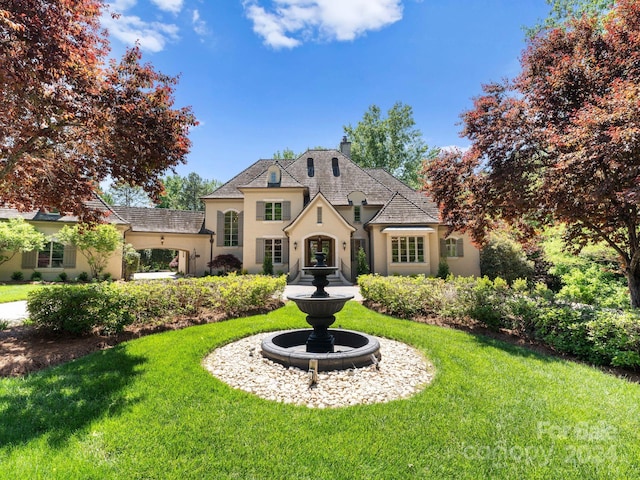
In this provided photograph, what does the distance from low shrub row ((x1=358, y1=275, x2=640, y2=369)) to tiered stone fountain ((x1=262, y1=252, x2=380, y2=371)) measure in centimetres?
383

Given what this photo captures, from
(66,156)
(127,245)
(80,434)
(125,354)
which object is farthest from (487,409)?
(127,245)

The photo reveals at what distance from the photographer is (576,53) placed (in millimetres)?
7312

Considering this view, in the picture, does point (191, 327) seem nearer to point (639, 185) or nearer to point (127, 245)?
point (639, 185)

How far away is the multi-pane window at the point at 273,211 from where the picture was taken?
21.4 meters

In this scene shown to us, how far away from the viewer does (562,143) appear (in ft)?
20.5

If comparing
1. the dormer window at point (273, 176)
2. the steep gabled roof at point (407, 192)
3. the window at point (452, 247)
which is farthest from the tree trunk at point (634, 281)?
the dormer window at point (273, 176)

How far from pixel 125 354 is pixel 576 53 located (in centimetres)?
1192

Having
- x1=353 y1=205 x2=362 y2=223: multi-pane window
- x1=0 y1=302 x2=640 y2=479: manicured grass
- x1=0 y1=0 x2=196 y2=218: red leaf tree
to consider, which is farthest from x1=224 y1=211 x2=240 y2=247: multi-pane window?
x1=0 y1=302 x2=640 y2=479: manicured grass

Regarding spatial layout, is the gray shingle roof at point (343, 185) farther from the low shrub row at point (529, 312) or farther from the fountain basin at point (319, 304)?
the fountain basin at point (319, 304)

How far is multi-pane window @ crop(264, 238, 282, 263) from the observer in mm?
21031

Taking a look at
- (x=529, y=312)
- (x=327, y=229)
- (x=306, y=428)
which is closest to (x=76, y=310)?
(x=306, y=428)

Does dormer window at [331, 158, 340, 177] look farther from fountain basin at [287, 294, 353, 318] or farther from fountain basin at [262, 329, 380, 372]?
fountain basin at [287, 294, 353, 318]

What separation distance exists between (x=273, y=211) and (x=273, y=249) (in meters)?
2.64

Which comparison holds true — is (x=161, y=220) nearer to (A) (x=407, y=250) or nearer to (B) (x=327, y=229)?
(B) (x=327, y=229)
